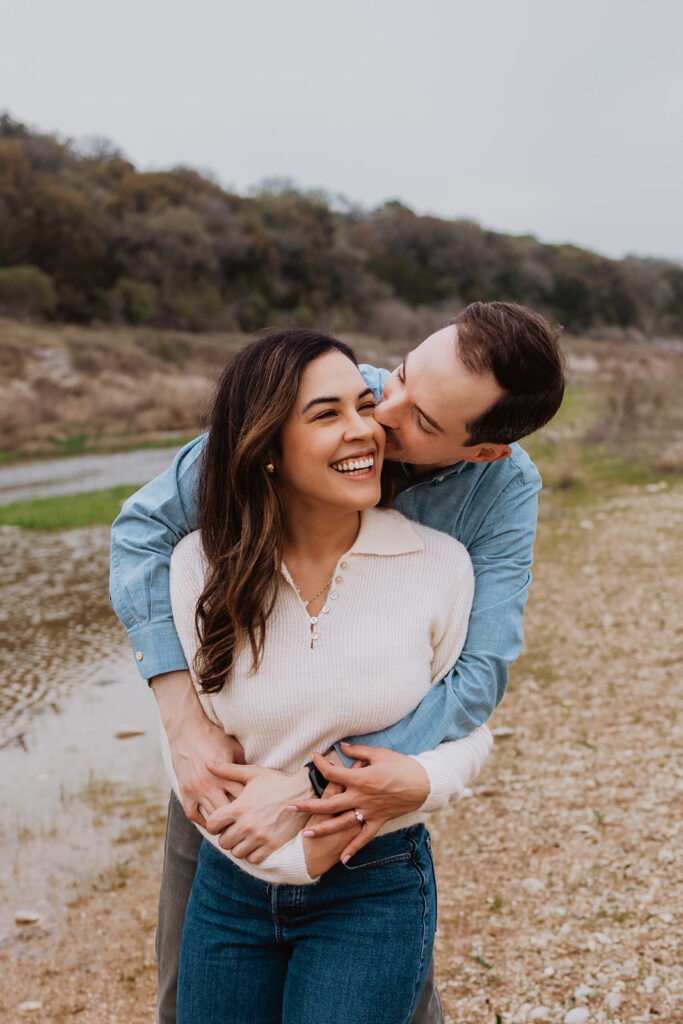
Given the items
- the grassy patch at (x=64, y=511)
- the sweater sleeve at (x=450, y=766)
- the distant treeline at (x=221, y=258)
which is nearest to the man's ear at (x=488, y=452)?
the sweater sleeve at (x=450, y=766)

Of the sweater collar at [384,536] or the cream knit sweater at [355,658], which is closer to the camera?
the cream knit sweater at [355,658]

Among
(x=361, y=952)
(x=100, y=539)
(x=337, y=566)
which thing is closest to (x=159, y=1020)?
(x=361, y=952)

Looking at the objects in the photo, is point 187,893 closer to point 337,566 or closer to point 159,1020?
point 159,1020

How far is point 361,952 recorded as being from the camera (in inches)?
76.4

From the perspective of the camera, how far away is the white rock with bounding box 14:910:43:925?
4.05m

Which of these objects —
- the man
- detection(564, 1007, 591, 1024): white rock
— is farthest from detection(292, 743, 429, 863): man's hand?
detection(564, 1007, 591, 1024): white rock

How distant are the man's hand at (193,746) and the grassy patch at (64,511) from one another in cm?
1040

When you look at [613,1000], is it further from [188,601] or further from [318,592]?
[188,601]

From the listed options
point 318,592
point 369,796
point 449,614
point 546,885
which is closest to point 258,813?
point 369,796

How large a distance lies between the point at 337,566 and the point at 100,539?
976cm

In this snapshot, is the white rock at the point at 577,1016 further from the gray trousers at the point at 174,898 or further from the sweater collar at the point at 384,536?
the sweater collar at the point at 384,536

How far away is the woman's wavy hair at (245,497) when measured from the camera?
209 centimetres

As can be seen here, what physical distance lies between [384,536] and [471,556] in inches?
12.5

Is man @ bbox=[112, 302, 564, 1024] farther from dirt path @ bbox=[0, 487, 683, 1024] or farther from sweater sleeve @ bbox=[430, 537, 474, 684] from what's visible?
dirt path @ bbox=[0, 487, 683, 1024]
